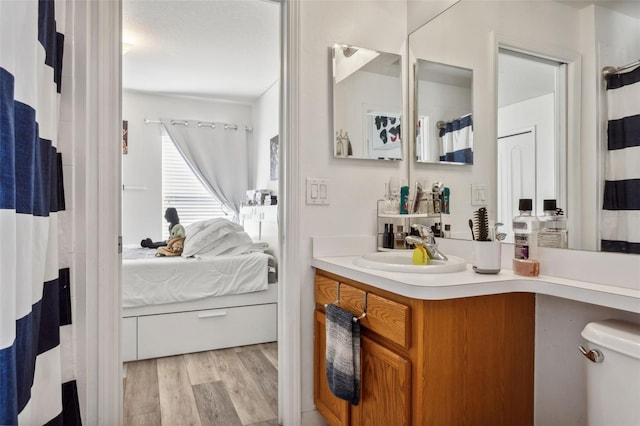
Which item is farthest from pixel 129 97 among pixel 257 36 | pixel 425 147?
pixel 425 147

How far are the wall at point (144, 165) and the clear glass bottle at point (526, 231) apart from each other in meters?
4.31

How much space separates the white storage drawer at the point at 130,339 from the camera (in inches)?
104

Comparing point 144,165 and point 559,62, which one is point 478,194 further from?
point 144,165

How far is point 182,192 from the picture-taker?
4.83 m

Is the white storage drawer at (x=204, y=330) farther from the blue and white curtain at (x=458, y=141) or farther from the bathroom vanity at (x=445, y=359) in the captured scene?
the blue and white curtain at (x=458, y=141)

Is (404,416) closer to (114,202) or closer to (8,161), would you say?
(8,161)

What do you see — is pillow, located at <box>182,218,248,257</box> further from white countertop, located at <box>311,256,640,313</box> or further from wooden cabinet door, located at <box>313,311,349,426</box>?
white countertop, located at <box>311,256,640,313</box>

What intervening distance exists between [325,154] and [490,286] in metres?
1.00

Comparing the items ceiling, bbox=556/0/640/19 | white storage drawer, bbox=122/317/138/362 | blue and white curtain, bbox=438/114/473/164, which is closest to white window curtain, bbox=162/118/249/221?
white storage drawer, bbox=122/317/138/362

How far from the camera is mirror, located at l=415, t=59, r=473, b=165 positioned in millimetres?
1739

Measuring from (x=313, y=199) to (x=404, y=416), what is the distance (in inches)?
39.8

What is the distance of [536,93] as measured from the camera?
1.37 m

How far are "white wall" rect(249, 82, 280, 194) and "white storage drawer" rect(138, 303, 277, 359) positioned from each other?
157 centimetres

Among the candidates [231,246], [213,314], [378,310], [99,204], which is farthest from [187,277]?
[378,310]
